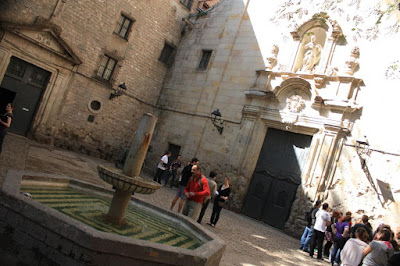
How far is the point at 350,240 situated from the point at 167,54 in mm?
14555

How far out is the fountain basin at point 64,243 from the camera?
2.96 meters

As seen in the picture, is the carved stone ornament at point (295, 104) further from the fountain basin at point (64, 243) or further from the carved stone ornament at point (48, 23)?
the carved stone ornament at point (48, 23)

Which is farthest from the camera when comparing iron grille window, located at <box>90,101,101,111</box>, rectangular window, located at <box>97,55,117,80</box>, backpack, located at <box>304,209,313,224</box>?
rectangular window, located at <box>97,55,117,80</box>

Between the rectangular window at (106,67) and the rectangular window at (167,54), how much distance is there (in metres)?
2.77

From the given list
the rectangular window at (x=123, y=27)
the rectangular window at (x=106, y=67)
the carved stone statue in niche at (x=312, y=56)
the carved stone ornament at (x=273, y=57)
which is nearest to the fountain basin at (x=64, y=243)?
the carved stone statue in niche at (x=312, y=56)

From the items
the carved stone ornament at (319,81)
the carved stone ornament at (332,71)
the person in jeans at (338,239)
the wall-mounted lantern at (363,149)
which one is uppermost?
the carved stone ornament at (332,71)

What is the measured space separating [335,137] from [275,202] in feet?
10.5

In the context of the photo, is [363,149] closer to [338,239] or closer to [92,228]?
[338,239]

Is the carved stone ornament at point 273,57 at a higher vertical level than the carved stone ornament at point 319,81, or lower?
higher

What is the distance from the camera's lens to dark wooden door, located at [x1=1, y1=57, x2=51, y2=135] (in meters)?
12.5

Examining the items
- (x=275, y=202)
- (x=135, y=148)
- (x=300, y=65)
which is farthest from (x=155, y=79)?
(x=135, y=148)

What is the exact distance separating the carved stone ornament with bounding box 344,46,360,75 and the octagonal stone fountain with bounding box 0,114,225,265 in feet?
27.7

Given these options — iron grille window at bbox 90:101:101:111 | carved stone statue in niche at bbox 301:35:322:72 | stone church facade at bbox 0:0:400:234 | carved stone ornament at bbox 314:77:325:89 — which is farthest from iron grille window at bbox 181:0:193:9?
carved stone ornament at bbox 314:77:325:89

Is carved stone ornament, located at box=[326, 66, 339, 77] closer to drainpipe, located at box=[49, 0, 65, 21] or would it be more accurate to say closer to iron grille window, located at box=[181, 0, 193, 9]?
iron grille window, located at box=[181, 0, 193, 9]
